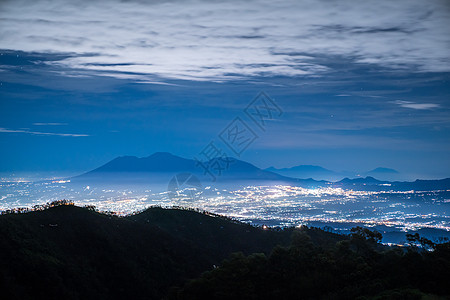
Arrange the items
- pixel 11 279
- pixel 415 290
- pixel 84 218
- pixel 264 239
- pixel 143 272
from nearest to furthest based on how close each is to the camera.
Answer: pixel 415 290, pixel 11 279, pixel 143 272, pixel 84 218, pixel 264 239

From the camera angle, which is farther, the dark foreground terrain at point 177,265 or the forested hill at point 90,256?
the forested hill at point 90,256

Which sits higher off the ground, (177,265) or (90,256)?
(90,256)

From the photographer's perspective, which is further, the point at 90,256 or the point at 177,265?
the point at 177,265

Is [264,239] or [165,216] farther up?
[165,216]

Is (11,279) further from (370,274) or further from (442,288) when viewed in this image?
(442,288)

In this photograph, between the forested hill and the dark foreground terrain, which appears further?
the forested hill

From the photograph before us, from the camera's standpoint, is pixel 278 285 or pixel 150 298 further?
pixel 150 298

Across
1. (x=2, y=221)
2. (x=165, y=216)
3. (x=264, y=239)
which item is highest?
(x=2, y=221)

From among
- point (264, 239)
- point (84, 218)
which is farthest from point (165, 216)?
point (84, 218)
